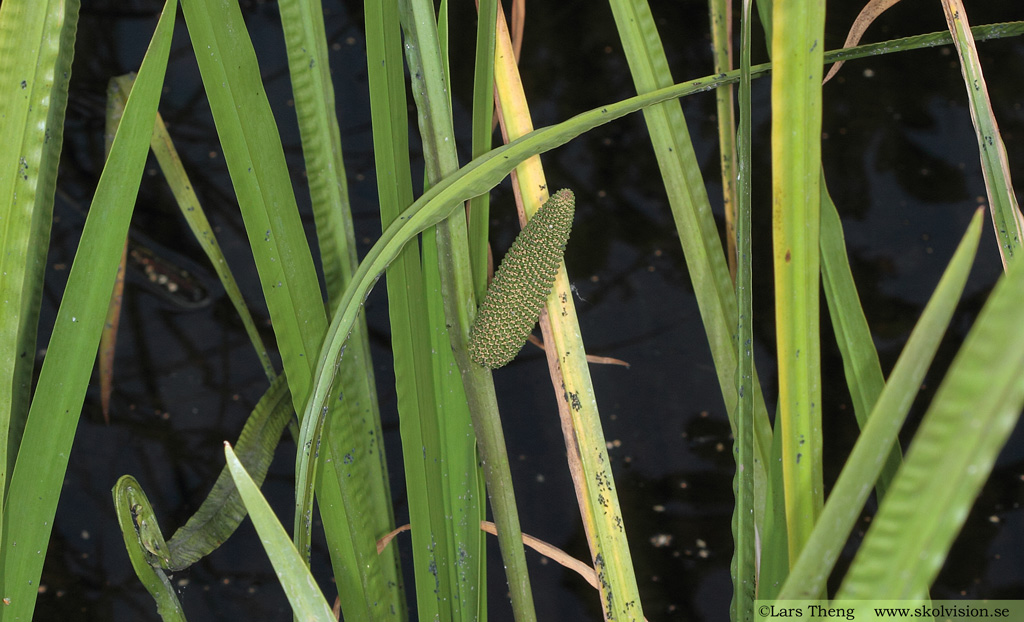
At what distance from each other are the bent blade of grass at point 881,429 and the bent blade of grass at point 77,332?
0.76ft

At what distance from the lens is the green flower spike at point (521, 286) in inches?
8.2

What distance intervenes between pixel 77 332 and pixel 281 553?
141mm

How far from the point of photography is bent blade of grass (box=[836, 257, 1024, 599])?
84 millimetres

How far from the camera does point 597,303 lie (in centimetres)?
45

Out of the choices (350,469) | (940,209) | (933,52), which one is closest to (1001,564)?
(940,209)

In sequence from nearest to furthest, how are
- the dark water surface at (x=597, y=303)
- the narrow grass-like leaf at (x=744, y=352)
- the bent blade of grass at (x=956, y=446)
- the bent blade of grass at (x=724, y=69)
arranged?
the bent blade of grass at (x=956, y=446)
the narrow grass-like leaf at (x=744, y=352)
the bent blade of grass at (x=724, y=69)
the dark water surface at (x=597, y=303)

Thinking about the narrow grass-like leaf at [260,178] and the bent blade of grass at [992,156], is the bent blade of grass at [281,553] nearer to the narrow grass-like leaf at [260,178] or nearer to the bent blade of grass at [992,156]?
the narrow grass-like leaf at [260,178]

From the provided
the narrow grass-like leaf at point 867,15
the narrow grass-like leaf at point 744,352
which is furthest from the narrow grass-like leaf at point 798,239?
the narrow grass-like leaf at point 867,15

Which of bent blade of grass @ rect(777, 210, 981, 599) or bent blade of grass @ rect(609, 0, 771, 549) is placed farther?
bent blade of grass @ rect(609, 0, 771, 549)

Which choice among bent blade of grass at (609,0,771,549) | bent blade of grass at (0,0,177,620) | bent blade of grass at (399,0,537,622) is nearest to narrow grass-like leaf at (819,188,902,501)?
bent blade of grass at (609,0,771,549)

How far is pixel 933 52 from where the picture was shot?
1.42ft

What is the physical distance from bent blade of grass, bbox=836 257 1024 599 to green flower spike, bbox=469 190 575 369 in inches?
5.2

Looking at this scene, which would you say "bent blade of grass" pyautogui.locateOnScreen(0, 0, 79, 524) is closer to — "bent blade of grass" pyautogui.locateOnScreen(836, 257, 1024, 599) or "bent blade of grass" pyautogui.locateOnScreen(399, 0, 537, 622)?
"bent blade of grass" pyautogui.locateOnScreen(399, 0, 537, 622)

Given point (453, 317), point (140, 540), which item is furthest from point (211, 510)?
point (453, 317)
